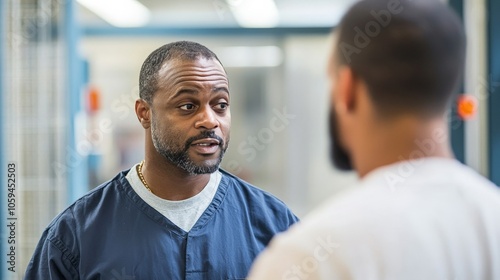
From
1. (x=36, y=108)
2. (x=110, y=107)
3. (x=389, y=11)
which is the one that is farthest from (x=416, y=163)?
(x=110, y=107)

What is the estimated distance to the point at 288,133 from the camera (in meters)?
3.81

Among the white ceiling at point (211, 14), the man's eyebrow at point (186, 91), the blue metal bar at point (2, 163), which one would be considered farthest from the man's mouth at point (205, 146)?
the white ceiling at point (211, 14)

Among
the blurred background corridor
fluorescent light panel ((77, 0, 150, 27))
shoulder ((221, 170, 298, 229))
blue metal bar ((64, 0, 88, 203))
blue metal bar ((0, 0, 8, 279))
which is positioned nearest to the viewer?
shoulder ((221, 170, 298, 229))

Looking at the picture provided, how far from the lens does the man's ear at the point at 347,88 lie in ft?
2.22

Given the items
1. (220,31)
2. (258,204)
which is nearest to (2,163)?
(258,204)

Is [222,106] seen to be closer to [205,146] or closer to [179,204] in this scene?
[205,146]

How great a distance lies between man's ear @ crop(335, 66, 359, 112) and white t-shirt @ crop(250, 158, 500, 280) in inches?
3.7

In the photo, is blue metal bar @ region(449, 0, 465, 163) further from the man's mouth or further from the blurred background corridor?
the man's mouth

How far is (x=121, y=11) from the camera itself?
3852 millimetres

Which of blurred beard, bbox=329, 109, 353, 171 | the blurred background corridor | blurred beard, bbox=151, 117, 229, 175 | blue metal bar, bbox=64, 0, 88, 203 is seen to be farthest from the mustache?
the blurred background corridor

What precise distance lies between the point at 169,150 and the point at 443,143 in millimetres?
701

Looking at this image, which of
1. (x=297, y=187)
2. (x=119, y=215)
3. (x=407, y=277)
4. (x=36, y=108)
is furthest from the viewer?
(x=297, y=187)

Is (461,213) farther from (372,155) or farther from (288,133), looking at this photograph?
(288,133)

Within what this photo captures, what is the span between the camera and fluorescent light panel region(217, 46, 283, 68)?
380cm
